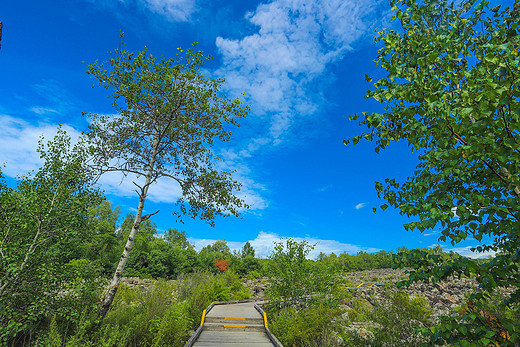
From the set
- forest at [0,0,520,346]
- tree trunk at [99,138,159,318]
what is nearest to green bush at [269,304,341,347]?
forest at [0,0,520,346]

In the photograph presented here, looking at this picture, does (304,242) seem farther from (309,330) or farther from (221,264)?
(221,264)

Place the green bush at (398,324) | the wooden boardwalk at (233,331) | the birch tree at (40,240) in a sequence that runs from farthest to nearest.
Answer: the wooden boardwalk at (233,331) < the green bush at (398,324) < the birch tree at (40,240)

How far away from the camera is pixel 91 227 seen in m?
7.27

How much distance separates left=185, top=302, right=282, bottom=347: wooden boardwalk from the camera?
8.15 m

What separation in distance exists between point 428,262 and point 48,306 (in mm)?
7963

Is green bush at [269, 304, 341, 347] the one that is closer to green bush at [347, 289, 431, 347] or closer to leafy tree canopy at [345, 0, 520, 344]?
green bush at [347, 289, 431, 347]

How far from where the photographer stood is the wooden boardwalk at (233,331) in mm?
8148

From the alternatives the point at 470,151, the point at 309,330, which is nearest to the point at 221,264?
the point at 309,330

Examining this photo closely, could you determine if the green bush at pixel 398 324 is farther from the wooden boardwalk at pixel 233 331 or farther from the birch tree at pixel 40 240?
the birch tree at pixel 40 240

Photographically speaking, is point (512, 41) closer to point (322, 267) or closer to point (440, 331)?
point (440, 331)

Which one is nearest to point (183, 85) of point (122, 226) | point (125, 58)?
point (125, 58)

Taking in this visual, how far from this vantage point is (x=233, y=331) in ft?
31.3

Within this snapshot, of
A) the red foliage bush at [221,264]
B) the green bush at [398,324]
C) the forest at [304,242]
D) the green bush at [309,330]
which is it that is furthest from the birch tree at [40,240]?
the red foliage bush at [221,264]

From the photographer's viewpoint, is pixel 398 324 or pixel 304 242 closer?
pixel 398 324
